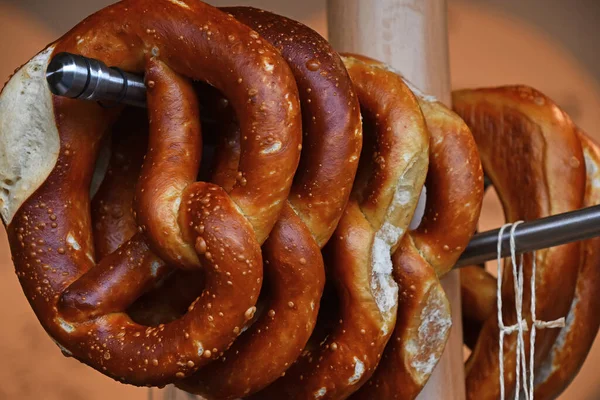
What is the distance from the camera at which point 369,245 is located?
764 mm

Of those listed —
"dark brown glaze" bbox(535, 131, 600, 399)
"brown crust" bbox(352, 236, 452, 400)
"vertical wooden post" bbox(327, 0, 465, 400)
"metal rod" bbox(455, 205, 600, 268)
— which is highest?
"vertical wooden post" bbox(327, 0, 465, 400)

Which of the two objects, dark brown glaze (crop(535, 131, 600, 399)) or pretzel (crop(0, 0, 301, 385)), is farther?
dark brown glaze (crop(535, 131, 600, 399))

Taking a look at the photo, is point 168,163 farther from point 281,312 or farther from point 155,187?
point 281,312

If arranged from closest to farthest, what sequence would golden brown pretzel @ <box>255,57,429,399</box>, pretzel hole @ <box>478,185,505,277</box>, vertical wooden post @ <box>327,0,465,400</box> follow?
golden brown pretzel @ <box>255,57,429,399</box>
vertical wooden post @ <box>327,0,465,400</box>
pretzel hole @ <box>478,185,505,277</box>

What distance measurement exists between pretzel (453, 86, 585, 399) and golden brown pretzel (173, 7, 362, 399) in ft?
1.21

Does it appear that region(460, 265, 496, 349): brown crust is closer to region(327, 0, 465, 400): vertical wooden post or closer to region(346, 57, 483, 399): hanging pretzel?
region(327, 0, 465, 400): vertical wooden post

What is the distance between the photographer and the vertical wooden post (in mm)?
986

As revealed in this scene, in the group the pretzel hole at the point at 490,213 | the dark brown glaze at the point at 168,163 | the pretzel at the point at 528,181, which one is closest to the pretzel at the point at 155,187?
the dark brown glaze at the point at 168,163

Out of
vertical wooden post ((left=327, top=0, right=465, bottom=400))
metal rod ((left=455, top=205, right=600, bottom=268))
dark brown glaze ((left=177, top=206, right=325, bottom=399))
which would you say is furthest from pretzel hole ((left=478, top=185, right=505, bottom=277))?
dark brown glaze ((left=177, top=206, right=325, bottom=399))

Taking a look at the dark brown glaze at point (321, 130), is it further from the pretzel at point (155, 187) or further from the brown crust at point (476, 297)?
the brown crust at point (476, 297)

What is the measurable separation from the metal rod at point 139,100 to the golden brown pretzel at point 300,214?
0.35ft

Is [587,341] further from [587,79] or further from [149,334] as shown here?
[587,79]

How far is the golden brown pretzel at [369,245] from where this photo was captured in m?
0.75

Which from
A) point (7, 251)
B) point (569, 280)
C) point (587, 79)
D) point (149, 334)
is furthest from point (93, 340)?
point (587, 79)
